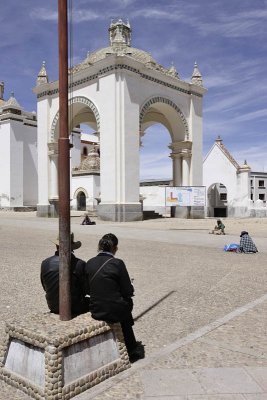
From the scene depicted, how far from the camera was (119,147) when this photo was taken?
20.8 metres

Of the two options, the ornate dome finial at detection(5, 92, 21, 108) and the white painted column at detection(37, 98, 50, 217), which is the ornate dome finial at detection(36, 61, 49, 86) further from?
the ornate dome finial at detection(5, 92, 21, 108)

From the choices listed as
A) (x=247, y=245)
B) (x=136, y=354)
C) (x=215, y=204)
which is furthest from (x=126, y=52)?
(x=136, y=354)

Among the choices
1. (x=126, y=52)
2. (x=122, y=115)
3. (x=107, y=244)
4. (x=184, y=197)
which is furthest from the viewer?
(x=126, y=52)

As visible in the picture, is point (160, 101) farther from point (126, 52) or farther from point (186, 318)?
point (186, 318)

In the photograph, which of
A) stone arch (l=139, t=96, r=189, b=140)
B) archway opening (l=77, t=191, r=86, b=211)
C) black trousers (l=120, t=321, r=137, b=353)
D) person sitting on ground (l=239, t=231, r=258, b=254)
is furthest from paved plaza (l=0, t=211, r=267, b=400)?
archway opening (l=77, t=191, r=86, b=211)

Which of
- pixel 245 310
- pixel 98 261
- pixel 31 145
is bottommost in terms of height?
pixel 245 310

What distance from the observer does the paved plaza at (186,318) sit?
9.68 ft

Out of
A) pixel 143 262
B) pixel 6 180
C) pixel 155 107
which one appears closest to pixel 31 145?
pixel 6 180

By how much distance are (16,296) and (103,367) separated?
2.94 metres

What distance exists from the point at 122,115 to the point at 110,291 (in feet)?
60.3

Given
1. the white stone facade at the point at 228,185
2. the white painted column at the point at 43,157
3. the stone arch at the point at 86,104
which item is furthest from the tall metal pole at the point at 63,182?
the white stone facade at the point at 228,185

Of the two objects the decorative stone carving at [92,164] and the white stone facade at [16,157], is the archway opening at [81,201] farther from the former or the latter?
the white stone facade at [16,157]

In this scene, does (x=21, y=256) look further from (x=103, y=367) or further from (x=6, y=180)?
(x=6, y=180)

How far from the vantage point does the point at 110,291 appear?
3.33m
